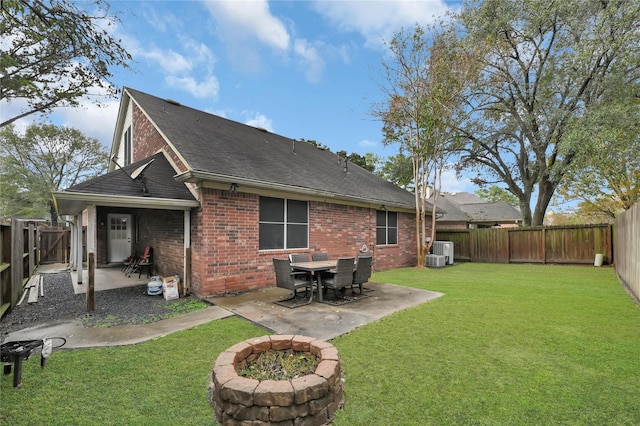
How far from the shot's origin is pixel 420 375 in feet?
10.5

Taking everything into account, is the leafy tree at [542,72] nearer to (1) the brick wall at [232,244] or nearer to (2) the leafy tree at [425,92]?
(2) the leafy tree at [425,92]

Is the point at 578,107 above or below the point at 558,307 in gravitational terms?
above

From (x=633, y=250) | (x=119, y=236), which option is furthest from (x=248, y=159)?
(x=633, y=250)

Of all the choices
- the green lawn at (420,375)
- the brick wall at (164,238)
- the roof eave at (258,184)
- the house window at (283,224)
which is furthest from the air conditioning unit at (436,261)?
the brick wall at (164,238)

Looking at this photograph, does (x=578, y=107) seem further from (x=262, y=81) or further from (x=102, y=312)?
(x=102, y=312)

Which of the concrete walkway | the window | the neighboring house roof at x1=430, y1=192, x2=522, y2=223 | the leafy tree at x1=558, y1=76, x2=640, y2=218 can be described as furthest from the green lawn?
the neighboring house roof at x1=430, y1=192, x2=522, y2=223

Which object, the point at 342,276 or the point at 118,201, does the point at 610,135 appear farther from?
the point at 118,201

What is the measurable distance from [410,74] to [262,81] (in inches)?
245

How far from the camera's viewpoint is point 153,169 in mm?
7730

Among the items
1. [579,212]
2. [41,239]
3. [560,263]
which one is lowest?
[560,263]

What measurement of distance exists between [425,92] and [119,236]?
14.3m

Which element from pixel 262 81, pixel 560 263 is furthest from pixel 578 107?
pixel 262 81

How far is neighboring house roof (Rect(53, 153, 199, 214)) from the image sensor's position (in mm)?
5831

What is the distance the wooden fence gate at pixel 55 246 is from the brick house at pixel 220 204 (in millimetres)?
3915
